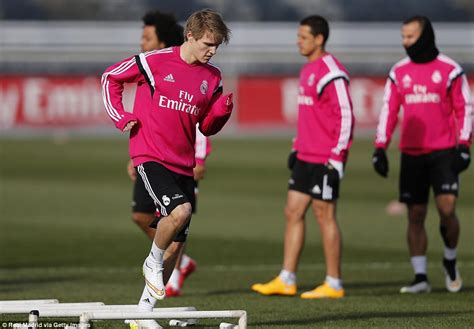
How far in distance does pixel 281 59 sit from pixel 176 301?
1740 inches

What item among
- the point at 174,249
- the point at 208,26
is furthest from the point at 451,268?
the point at 208,26

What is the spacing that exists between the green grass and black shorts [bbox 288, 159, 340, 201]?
929 millimetres

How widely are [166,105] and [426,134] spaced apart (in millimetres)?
3580

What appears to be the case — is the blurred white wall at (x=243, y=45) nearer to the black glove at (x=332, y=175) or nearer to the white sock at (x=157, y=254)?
the black glove at (x=332, y=175)

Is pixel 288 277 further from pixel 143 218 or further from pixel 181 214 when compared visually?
pixel 181 214

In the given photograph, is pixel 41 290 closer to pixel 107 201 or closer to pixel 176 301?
pixel 176 301

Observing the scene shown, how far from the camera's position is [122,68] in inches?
332

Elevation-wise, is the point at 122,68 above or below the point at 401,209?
above

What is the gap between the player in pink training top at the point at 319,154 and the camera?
10.8 meters

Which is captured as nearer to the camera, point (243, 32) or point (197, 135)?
point (197, 135)

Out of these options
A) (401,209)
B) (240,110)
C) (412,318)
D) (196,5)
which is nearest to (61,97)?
(240,110)

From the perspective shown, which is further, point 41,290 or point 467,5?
point 467,5

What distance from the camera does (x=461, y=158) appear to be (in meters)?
11.1

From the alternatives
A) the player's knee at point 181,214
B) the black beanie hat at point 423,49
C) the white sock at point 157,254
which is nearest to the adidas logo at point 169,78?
the player's knee at point 181,214
